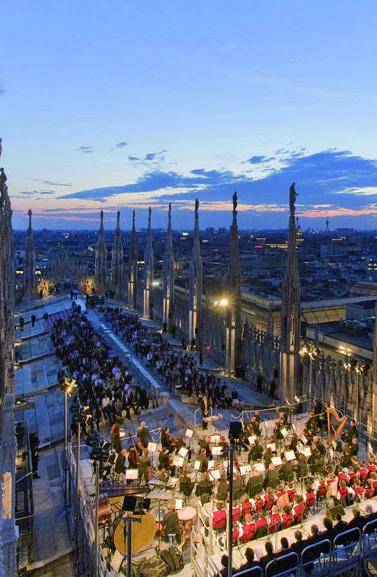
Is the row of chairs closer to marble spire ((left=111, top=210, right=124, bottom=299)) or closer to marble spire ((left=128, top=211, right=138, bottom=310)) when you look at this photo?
marble spire ((left=128, top=211, right=138, bottom=310))

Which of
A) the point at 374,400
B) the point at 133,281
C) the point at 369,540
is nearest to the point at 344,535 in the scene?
the point at 369,540

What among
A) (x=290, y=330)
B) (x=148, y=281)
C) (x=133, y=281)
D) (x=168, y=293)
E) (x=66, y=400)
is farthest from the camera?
(x=133, y=281)

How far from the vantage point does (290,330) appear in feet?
66.6

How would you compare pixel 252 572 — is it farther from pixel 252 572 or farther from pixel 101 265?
pixel 101 265

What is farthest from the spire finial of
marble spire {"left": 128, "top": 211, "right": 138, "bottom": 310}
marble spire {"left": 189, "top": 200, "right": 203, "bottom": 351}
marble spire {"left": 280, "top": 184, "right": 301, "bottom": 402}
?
marble spire {"left": 128, "top": 211, "right": 138, "bottom": 310}

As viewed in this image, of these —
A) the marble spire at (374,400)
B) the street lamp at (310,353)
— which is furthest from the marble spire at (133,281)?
the marble spire at (374,400)

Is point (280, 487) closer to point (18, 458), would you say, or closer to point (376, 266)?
point (18, 458)

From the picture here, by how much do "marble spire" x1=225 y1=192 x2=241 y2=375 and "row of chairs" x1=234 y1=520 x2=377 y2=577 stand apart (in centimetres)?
1528

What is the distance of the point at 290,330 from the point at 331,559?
1155 centimetres

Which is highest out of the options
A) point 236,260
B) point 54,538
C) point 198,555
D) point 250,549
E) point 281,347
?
point 236,260

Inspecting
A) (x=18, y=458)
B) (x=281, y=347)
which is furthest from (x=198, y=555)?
(x=281, y=347)

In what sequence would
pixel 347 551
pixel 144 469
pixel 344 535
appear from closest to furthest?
1. pixel 344 535
2. pixel 347 551
3. pixel 144 469

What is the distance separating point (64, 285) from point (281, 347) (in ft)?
140

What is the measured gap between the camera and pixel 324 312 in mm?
38562
